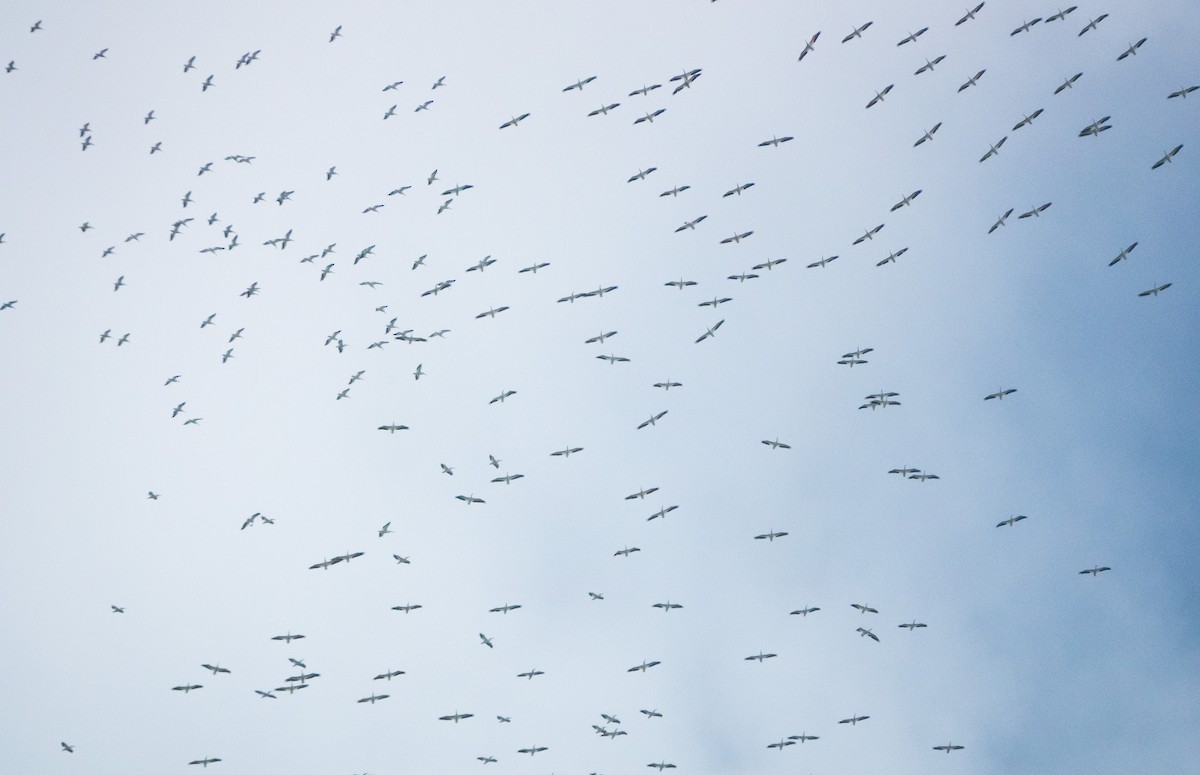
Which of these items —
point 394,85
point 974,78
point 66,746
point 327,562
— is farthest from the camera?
point 66,746

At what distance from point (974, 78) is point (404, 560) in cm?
6461

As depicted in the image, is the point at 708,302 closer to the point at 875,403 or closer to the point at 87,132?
the point at 875,403

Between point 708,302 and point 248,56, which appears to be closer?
point 708,302

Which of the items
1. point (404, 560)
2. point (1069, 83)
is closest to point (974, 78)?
point (1069, 83)

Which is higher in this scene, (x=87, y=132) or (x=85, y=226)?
(x=87, y=132)

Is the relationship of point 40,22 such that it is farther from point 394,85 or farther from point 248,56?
point 394,85

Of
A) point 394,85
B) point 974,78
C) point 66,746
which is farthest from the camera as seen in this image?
point 66,746

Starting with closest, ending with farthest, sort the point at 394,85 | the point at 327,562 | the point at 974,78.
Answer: the point at 974,78
the point at 327,562
the point at 394,85

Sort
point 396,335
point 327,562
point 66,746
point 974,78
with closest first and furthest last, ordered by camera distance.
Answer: point 974,78 → point 327,562 → point 396,335 → point 66,746

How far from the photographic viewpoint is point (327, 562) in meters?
103

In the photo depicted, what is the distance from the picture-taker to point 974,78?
95.7 meters

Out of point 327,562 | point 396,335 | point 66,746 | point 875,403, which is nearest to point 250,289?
point 396,335

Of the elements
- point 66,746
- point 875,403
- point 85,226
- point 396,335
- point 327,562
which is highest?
point 85,226

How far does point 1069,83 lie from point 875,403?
31.1 m
